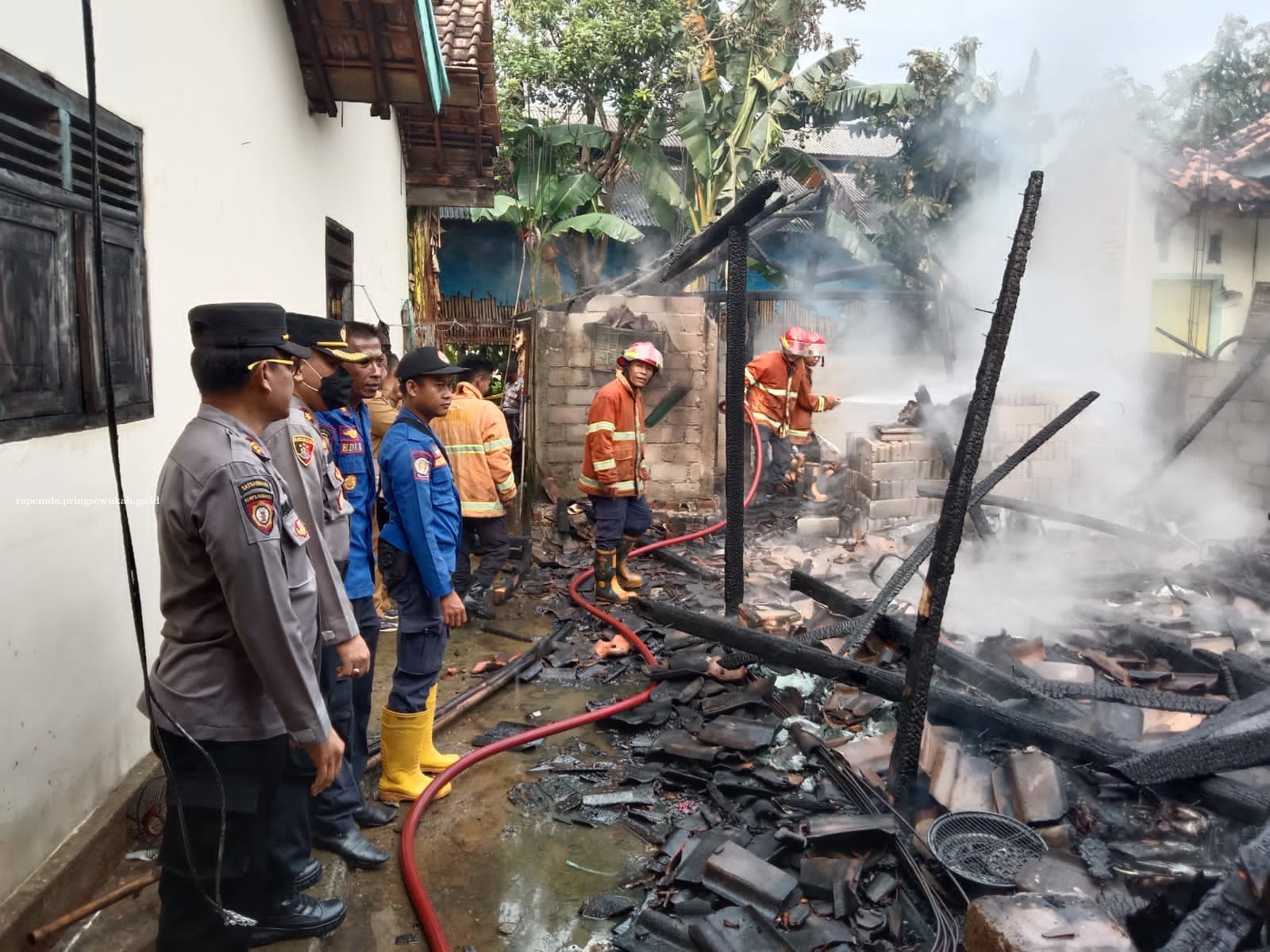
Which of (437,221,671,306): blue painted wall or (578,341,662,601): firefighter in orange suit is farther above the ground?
(437,221,671,306): blue painted wall

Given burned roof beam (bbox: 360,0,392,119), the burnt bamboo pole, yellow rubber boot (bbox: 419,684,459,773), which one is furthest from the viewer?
burned roof beam (bbox: 360,0,392,119)

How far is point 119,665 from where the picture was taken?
3.50 meters

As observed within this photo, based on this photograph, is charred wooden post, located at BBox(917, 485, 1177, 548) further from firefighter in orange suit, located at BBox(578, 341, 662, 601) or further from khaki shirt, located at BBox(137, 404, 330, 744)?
khaki shirt, located at BBox(137, 404, 330, 744)

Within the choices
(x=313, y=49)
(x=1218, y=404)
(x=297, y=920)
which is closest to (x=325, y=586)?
(x=297, y=920)

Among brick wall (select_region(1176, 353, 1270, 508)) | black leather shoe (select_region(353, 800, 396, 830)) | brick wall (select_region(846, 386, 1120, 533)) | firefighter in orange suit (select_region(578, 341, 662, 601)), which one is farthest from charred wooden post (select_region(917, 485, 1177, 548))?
black leather shoe (select_region(353, 800, 396, 830))

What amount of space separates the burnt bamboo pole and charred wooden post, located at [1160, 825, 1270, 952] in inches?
83.3

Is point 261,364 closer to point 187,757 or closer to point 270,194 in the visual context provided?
point 187,757

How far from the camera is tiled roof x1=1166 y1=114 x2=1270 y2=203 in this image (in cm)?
1387

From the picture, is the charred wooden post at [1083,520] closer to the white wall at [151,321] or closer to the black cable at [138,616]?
the white wall at [151,321]

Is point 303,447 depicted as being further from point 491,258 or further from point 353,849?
point 491,258

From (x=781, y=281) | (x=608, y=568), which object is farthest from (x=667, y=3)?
(x=608, y=568)

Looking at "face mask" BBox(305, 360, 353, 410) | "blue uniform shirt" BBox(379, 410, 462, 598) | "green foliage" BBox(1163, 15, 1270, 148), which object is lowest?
"blue uniform shirt" BBox(379, 410, 462, 598)

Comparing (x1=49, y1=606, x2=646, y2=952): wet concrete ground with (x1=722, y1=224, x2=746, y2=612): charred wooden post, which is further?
(x1=722, y1=224, x2=746, y2=612): charred wooden post

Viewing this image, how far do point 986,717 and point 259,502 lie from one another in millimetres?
3547
